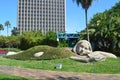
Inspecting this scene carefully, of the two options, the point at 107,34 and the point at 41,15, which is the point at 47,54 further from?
the point at 41,15

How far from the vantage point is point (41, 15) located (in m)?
164

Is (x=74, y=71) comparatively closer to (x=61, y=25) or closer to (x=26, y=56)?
(x=26, y=56)

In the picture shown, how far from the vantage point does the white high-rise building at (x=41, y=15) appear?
160 metres

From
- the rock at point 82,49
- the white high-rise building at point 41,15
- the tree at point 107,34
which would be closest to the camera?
the rock at point 82,49

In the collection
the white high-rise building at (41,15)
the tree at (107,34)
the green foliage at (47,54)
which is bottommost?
the green foliage at (47,54)

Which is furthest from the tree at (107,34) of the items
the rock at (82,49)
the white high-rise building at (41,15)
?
the white high-rise building at (41,15)

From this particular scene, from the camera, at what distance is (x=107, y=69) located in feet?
73.2

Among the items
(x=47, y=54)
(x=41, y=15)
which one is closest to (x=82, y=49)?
(x=47, y=54)

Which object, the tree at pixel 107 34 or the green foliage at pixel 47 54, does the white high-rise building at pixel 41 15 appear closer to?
the tree at pixel 107 34

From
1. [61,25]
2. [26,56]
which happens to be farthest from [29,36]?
[61,25]

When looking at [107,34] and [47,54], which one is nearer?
[47,54]

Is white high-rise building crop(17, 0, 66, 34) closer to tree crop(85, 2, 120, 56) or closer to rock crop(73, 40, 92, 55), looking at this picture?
tree crop(85, 2, 120, 56)

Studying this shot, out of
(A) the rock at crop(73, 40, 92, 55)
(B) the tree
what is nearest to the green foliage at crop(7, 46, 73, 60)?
(A) the rock at crop(73, 40, 92, 55)

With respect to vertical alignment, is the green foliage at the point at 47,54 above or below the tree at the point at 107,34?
below
